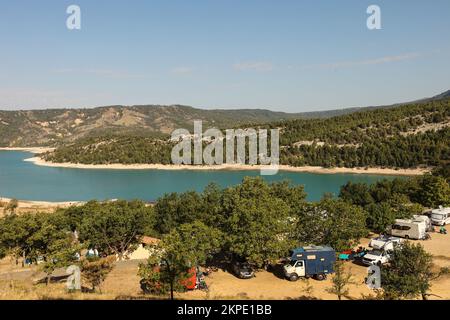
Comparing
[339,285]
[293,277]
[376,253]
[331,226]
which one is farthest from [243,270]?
[376,253]

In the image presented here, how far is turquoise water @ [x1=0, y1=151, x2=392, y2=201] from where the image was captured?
294 feet

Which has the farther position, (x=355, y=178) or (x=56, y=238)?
(x=355, y=178)

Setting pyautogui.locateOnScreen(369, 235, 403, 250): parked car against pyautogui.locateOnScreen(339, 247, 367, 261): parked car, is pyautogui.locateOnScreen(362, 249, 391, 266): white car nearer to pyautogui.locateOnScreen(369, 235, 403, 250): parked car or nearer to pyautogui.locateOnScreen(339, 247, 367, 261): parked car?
pyautogui.locateOnScreen(339, 247, 367, 261): parked car

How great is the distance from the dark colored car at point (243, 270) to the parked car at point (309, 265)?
7.59 feet

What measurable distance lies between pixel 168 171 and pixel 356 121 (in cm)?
7871

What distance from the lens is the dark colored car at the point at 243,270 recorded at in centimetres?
2391

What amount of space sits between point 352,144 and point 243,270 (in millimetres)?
117591

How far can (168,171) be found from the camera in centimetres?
13200

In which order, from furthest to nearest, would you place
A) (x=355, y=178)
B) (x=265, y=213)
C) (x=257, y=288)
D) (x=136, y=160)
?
1. (x=136, y=160)
2. (x=355, y=178)
3. (x=265, y=213)
4. (x=257, y=288)

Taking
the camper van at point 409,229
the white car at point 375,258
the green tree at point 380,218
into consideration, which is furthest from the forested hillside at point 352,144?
the white car at point 375,258

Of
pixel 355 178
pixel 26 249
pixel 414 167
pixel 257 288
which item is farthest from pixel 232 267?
pixel 414 167

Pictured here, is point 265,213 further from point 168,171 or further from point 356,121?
point 356,121

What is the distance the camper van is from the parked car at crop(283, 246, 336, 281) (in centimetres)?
1338

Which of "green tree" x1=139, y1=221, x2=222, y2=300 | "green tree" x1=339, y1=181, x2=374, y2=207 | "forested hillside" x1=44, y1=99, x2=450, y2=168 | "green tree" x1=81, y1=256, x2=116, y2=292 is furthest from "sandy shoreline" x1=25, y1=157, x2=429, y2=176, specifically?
"green tree" x1=81, y1=256, x2=116, y2=292
